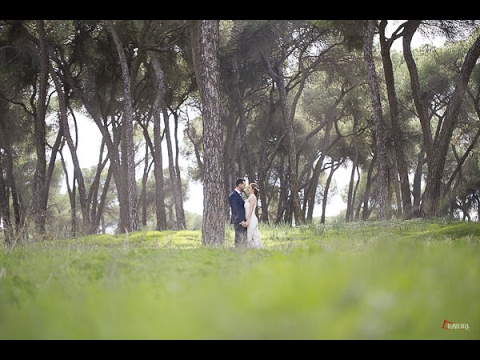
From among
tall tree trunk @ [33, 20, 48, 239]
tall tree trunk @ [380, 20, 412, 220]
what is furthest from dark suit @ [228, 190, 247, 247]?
tall tree trunk @ [33, 20, 48, 239]

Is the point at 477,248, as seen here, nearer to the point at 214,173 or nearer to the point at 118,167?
the point at 214,173

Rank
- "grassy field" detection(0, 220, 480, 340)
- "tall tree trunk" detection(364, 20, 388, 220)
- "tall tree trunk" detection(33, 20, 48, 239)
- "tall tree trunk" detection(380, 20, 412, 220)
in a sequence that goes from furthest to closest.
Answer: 1. "tall tree trunk" detection(33, 20, 48, 239)
2. "tall tree trunk" detection(380, 20, 412, 220)
3. "tall tree trunk" detection(364, 20, 388, 220)
4. "grassy field" detection(0, 220, 480, 340)

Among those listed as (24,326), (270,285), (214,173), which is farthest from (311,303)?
(214,173)

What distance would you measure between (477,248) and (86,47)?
69.5 feet

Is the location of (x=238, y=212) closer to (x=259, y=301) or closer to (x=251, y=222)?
(x=251, y=222)

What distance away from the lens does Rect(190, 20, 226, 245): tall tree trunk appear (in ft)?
36.0

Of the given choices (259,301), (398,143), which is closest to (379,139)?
(398,143)

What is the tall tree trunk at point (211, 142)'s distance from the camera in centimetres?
1098

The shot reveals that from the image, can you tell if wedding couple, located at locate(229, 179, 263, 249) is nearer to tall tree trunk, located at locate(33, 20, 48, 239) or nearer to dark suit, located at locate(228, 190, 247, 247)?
dark suit, located at locate(228, 190, 247, 247)

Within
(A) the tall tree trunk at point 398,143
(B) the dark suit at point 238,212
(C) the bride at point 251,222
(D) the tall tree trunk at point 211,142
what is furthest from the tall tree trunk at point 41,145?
(A) the tall tree trunk at point 398,143

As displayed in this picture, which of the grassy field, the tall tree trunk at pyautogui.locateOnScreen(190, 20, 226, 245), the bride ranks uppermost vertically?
the tall tree trunk at pyautogui.locateOnScreen(190, 20, 226, 245)

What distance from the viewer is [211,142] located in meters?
11.1

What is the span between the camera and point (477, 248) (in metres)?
5.41

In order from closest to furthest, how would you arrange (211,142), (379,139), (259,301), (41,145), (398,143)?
(259,301)
(211,142)
(379,139)
(398,143)
(41,145)
